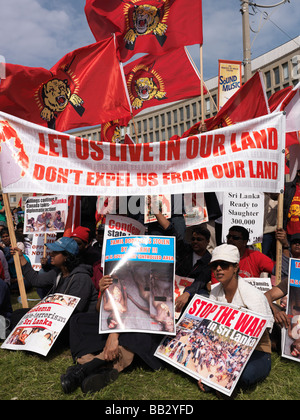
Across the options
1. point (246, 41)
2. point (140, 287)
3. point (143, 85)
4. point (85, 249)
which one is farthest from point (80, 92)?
point (246, 41)

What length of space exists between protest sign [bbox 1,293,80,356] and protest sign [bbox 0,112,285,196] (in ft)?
4.29

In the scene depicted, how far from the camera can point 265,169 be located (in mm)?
4961

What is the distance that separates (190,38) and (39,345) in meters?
5.05

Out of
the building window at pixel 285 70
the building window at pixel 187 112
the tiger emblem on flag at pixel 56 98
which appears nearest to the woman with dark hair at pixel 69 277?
the tiger emblem on flag at pixel 56 98

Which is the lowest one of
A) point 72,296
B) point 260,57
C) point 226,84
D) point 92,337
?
point 92,337

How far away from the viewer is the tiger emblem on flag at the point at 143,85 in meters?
8.11

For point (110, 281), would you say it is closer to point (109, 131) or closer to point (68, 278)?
point (68, 278)

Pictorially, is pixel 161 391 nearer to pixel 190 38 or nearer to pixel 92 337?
pixel 92 337

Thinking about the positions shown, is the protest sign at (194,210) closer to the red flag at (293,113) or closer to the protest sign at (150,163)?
the protest sign at (150,163)

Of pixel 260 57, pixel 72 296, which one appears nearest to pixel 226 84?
pixel 72 296

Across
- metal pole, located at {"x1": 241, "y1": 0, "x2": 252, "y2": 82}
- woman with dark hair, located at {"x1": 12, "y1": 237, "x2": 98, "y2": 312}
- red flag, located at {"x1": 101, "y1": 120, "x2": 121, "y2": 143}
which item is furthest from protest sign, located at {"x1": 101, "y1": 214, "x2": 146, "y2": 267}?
metal pole, located at {"x1": 241, "y1": 0, "x2": 252, "y2": 82}

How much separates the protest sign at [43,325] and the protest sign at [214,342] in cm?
117

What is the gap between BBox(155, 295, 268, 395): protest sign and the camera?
347 centimetres
